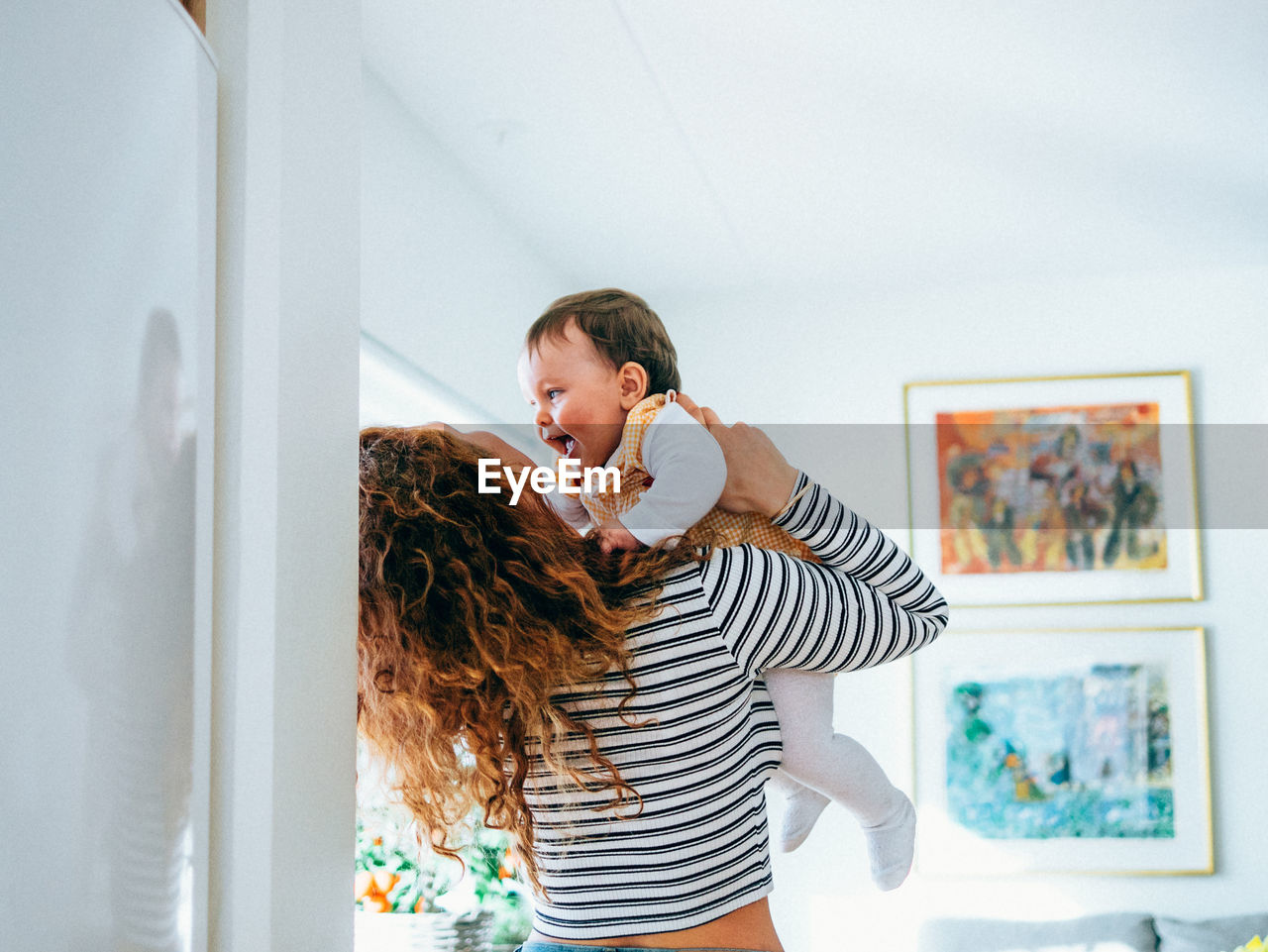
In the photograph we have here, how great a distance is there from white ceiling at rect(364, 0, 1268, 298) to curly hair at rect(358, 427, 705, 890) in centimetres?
126

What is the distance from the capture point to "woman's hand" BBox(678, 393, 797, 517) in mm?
1040

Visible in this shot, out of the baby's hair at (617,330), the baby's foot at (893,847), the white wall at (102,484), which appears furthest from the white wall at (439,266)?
the white wall at (102,484)

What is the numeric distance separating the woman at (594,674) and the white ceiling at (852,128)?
1.29m

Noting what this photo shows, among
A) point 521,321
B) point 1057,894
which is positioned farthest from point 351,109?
point 1057,894

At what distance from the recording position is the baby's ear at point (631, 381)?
142 centimetres

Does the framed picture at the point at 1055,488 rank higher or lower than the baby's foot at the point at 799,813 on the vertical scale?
higher

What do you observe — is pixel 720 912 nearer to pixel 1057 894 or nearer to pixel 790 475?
pixel 790 475

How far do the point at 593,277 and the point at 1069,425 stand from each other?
147cm

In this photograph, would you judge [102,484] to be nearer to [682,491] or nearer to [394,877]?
[682,491]

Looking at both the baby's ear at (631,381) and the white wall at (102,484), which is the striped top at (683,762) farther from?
the baby's ear at (631,381)

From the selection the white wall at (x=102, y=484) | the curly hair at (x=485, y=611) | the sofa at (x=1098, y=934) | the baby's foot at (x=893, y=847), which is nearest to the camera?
the white wall at (x=102, y=484)

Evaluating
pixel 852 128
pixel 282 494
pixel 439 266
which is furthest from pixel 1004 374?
pixel 282 494

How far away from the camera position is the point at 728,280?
11.2ft

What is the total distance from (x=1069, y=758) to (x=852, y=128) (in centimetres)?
187
